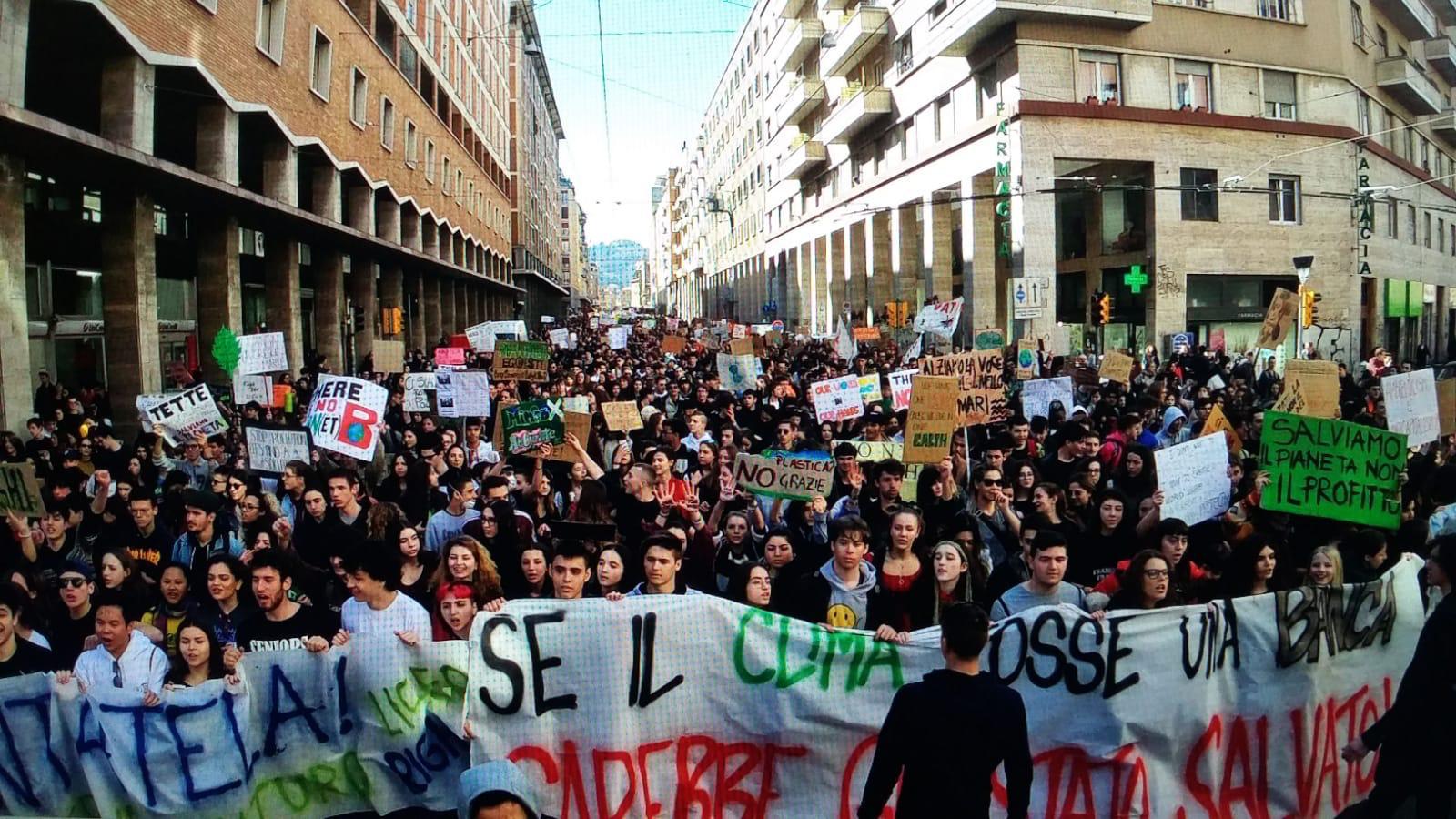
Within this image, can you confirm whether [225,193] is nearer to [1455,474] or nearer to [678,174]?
[1455,474]

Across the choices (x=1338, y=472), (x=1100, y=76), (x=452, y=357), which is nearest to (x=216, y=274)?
(x=452, y=357)

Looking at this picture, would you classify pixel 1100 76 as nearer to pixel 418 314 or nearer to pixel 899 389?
pixel 899 389

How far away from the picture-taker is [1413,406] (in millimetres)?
8914

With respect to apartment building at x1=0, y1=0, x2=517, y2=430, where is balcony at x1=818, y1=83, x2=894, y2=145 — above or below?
above

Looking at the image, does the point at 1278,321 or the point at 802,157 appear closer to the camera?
the point at 1278,321

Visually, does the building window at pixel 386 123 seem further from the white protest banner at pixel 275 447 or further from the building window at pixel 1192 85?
the white protest banner at pixel 275 447

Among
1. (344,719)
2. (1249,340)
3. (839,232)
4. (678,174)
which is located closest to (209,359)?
(344,719)

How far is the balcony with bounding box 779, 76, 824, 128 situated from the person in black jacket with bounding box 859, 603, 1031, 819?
4911 centimetres

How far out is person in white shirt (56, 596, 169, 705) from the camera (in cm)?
469

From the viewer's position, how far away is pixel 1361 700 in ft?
17.0

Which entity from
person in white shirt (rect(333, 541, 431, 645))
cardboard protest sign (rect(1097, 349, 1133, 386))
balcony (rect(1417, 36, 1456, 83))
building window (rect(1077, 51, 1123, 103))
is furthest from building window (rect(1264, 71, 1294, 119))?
person in white shirt (rect(333, 541, 431, 645))

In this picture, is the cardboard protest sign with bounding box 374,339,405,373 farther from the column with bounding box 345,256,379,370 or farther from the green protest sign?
the green protest sign

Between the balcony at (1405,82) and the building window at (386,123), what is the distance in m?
33.7

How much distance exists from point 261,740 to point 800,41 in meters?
51.1
